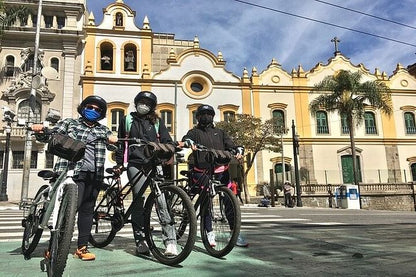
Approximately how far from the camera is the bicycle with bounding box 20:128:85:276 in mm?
2888

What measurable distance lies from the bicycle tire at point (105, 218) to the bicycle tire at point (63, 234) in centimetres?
130

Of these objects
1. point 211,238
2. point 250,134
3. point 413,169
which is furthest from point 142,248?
point 413,169

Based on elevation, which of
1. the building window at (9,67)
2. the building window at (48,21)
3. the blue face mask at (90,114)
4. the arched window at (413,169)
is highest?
the building window at (48,21)

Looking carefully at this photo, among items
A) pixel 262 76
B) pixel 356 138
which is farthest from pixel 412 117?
pixel 262 76

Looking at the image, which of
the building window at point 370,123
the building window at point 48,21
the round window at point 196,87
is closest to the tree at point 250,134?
the round window at point 196,87

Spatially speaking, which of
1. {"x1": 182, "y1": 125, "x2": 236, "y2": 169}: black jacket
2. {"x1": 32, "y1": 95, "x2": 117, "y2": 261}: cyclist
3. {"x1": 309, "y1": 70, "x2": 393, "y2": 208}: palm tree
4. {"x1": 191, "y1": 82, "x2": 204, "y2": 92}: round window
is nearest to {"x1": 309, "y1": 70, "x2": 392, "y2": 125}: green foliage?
{"x1": 309, "y1": 70, "x2": 393, "y2": 208}: palm tree

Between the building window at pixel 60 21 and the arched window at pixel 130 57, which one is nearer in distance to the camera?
the building window at pixel 60 21

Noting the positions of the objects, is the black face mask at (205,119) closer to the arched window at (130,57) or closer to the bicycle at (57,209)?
the bicycle at (57,209)

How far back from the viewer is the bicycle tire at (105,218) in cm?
437

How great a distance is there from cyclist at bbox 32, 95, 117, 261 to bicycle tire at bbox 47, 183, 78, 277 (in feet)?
2.89

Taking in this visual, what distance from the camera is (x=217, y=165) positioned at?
4387 mm

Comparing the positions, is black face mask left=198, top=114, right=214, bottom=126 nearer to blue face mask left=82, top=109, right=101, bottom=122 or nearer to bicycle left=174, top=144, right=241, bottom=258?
bicycle left=174, top=144, right=241, bottom=258

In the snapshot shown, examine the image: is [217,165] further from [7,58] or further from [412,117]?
[412,117]

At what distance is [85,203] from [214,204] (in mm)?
1438
